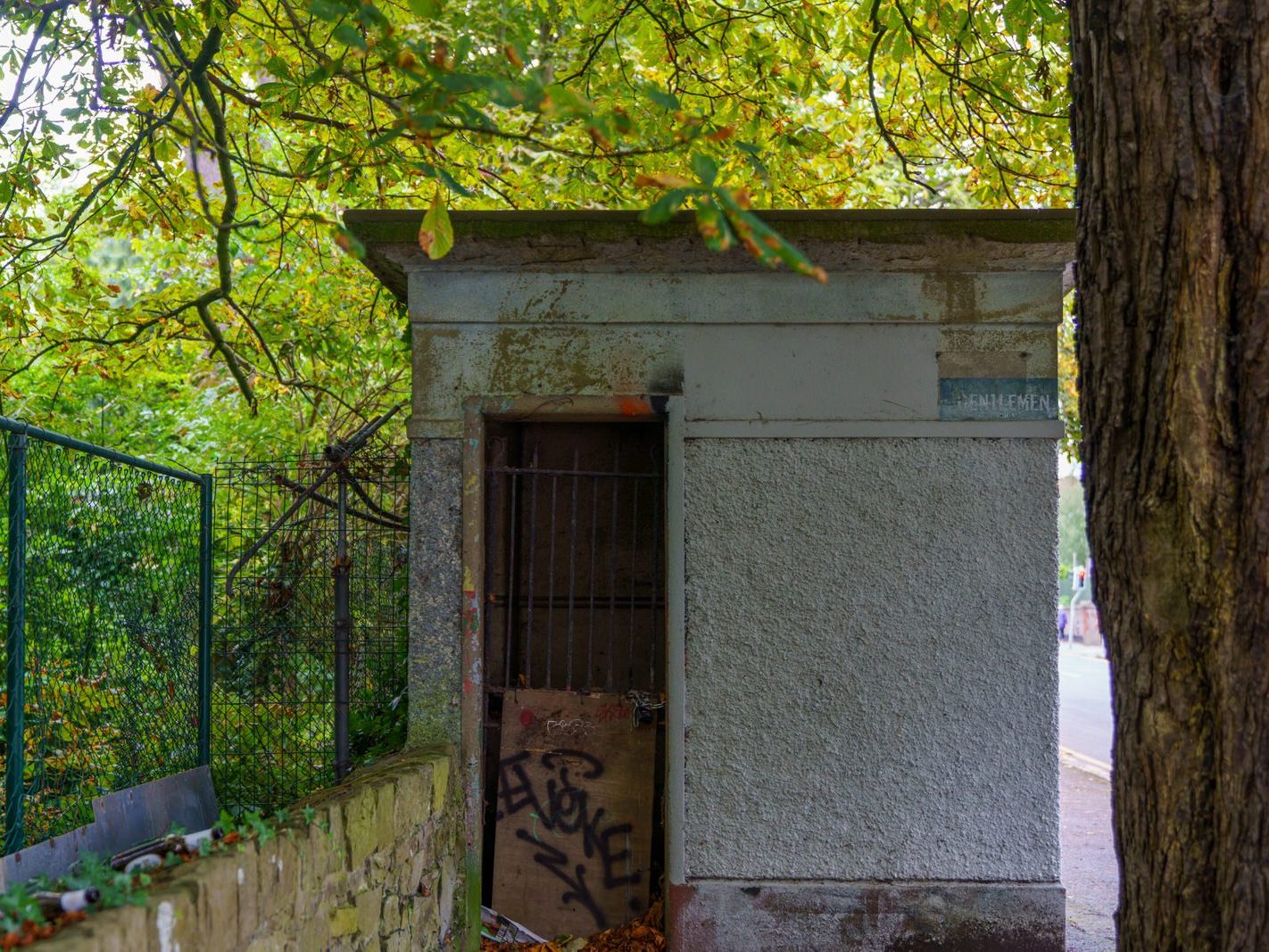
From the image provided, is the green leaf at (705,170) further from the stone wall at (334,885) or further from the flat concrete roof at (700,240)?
the flat concrete roof at (700,240)

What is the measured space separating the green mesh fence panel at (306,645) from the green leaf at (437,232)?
2.65m

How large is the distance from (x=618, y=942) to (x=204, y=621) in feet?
8.24

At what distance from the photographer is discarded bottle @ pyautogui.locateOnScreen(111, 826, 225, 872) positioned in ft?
9.66

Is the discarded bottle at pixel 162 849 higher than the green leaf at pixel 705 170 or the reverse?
the reverse

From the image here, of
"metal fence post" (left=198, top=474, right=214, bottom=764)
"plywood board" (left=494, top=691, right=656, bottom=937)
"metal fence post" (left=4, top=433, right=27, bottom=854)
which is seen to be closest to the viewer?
"metal fence post" (left=4, top=433, right=27, bottom=854)

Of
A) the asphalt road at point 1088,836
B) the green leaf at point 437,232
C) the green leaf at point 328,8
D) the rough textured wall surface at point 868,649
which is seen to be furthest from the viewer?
the asphalt road at point 1088,836

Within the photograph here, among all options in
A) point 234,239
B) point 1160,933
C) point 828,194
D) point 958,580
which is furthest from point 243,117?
point 1160,933

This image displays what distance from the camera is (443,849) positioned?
475cm

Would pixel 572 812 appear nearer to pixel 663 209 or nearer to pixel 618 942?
pixel 618 942

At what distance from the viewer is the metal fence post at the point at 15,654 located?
12.4 ft

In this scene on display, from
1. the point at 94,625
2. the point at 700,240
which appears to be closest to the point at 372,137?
the point at 700,240

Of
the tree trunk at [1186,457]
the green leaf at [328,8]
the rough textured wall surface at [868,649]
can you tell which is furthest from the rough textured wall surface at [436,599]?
the tree trunk at [1186,457]

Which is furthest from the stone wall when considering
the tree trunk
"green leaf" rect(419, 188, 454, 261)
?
the tree trunk

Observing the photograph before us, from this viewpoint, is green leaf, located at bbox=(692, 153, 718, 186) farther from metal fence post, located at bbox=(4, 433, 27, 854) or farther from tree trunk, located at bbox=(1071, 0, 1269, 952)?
metal fence post, located at bbox=(4, 433, 27, 854)
